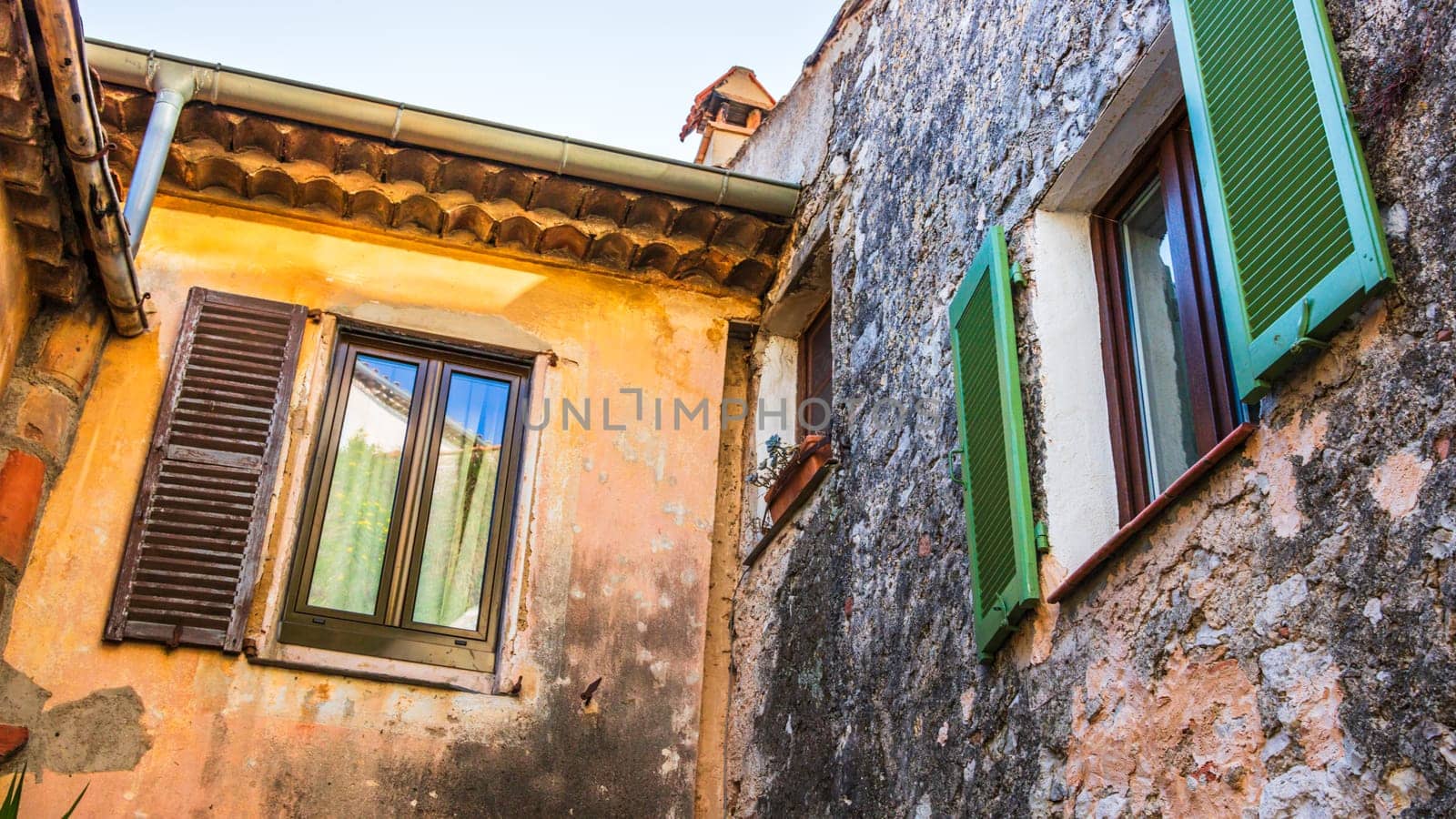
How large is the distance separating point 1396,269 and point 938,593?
5.81ft

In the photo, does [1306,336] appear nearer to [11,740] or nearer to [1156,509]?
[1156,509]

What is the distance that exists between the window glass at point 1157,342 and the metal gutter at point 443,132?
8.08 feet

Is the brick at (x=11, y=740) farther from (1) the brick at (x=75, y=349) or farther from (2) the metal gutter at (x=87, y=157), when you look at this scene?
(2) the metal gutter at (x=87, y=157)

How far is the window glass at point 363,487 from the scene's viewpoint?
5297 mm

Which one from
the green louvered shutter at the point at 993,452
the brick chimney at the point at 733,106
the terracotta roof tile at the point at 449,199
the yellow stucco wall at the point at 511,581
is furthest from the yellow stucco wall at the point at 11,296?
the brick chimney at the point at 733,106

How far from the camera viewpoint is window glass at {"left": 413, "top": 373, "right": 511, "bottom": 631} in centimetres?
539

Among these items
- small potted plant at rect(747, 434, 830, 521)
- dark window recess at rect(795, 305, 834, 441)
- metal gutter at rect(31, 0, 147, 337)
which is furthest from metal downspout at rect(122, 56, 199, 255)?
dark window recess at rect(795, 305, 834, 441)

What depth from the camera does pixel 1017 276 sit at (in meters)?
3.68

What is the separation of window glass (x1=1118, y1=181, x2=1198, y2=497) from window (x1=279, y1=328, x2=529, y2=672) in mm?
2893

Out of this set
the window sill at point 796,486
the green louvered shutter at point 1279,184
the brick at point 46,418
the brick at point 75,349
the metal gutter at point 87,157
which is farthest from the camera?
the brick at point 75,349

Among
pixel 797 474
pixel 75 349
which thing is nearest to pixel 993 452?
pixel 797 474

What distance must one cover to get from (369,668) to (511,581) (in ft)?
2.08

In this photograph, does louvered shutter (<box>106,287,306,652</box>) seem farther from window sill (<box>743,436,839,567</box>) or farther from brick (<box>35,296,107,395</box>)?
window sill (<box>743,436,839,567</box>)

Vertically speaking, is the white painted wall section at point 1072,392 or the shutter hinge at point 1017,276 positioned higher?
the shutter hinge at point 1017,276
